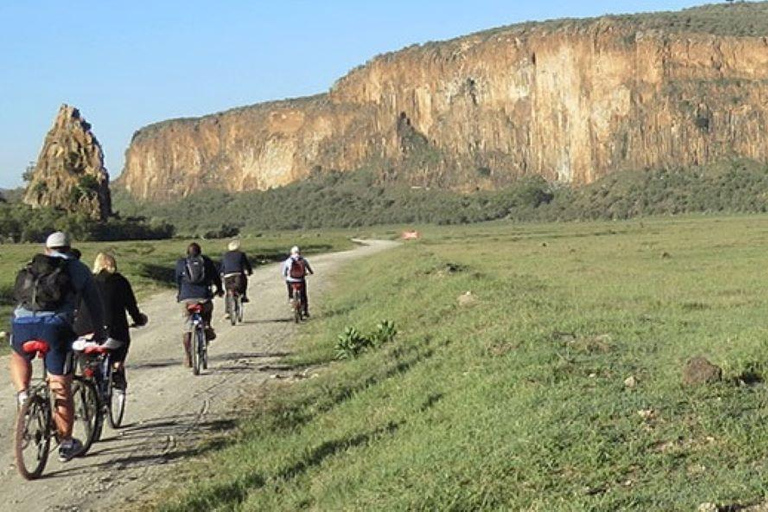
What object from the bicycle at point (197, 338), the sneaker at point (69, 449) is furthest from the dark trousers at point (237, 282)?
the sneaker at point (69, 449)

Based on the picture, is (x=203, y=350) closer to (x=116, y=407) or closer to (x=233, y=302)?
(x=116, y=407)

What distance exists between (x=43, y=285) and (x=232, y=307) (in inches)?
476

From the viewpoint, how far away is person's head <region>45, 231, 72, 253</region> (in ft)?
28.6

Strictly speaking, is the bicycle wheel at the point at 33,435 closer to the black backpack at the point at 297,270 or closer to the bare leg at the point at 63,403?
the bare leg at the point at 63,403

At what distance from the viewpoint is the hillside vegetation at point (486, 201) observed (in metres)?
140

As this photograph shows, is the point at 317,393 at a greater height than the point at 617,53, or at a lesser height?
lesser

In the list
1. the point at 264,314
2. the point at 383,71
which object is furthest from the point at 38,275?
the point at 383,71

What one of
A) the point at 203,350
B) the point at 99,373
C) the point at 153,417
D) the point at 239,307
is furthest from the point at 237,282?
the point at 99,373

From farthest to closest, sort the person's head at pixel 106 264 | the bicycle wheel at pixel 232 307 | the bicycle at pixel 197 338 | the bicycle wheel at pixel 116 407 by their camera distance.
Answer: the bicycle wheel at pixel 232 307, the bicycle at pixel 197 338, the person's head at pixel 106 264, the bicycle wheel at pixel 116 407

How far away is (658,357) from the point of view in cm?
1091

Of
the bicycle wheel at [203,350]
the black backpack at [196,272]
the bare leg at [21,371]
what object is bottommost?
the bicycle wheel at [203,350]

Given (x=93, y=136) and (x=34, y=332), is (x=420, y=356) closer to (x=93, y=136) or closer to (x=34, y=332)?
(x=34, y=332)

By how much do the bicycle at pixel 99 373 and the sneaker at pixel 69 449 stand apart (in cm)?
42

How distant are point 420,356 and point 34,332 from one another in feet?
19.4
